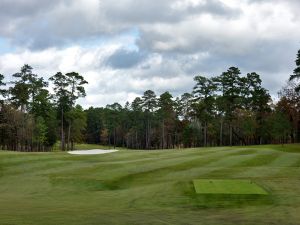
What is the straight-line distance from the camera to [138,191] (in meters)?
24.1

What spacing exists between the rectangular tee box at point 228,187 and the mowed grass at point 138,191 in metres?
0.49

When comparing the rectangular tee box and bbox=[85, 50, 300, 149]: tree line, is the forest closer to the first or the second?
bbox=[85, 50, 300, 149]: tree line

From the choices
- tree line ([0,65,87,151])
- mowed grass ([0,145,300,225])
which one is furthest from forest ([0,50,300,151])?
mowed grass ([0,145,300,225])

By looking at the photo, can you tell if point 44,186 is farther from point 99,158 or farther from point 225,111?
point 225,111

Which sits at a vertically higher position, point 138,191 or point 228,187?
point 228,187

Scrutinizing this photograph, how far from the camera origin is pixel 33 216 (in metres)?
13.8

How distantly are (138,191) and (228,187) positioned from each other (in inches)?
203

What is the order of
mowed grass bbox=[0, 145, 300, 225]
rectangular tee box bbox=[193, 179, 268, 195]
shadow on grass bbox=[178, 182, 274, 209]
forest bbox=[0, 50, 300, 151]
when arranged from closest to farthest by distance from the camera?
1. mowed grass bbox=[0, 145, 300, 225]
2. shadow on grass bbox=[178, 182, 274, 209]
3. rectangular tee box bbox=[193, 179, 268, 195]
4. forest bbox=[0, 50, 300, 151]

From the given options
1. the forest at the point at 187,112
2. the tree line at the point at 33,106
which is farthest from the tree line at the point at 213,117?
the tree line at the point at 33,106

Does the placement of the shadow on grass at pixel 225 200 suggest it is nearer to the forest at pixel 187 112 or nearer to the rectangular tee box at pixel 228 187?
the rectangular tee box at pixel 228 187

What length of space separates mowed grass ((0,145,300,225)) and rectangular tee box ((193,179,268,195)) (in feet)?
1.62

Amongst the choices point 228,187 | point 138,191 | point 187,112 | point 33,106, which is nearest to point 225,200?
point 228,187

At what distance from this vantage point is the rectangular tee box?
882 inches

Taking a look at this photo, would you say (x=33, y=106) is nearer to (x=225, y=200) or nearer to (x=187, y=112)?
(x=187, y=112)
